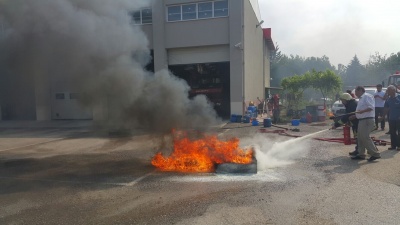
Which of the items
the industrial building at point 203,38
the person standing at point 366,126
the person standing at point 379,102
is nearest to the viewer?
the person standing at point 366,126

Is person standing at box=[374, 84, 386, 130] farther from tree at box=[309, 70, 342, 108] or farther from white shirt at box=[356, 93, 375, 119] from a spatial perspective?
tree at box=[309, 70, 342, 108]

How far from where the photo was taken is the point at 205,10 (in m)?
17.8

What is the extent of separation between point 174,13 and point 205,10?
5.88 ft

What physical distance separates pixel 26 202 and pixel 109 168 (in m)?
2.26

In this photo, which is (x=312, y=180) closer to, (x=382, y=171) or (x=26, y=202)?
(x=382, y=171)

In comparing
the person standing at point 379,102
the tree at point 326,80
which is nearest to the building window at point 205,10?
the person standing at point 379,102

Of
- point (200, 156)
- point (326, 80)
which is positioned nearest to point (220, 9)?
point (326, 80)

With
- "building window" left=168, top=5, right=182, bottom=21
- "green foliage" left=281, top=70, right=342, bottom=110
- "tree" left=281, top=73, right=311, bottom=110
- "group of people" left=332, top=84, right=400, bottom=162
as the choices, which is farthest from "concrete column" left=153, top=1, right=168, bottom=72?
"group of people" left=332, top=84, right=400, bottom=162

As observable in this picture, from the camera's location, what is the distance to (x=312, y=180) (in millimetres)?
5770

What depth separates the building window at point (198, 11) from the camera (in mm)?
17641

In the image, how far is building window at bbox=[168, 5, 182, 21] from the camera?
18.1 m

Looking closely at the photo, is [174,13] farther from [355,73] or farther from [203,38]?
[355,73]

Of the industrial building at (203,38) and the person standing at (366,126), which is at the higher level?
the industrial building at (203,38)

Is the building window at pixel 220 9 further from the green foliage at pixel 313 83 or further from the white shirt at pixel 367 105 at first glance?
the white shirt at pixel 367 105
